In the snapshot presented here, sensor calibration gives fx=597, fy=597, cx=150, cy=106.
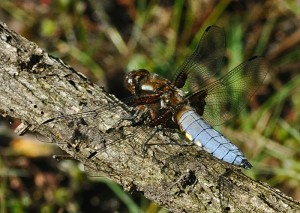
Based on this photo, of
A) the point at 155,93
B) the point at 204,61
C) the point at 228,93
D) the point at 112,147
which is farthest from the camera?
the point at 204,61

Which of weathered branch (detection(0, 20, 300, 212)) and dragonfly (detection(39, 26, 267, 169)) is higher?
dragonfly (detection(39, 26, 267, 169))

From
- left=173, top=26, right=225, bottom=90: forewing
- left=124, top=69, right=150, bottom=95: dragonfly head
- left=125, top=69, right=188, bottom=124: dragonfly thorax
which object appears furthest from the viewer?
left=173, top=26, right=225, bottom=90: forewing

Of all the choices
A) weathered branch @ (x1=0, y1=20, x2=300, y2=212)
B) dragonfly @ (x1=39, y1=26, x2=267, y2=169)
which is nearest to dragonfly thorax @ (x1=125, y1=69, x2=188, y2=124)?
dragonfly @ (x1=39, y1=26, x2=267, y2=169)

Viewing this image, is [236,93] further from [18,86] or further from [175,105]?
[18,86]

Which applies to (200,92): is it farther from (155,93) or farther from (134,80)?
(134,80)

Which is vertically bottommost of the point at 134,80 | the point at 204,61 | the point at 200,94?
the point at 200,94

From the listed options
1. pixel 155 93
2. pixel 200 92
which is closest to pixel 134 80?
pixel 155 93

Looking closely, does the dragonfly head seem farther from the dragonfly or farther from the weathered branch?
the weathered branch

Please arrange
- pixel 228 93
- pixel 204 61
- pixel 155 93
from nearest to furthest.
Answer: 1. pixel 155 93
2. pixel 228 93
3. pixel 204 61

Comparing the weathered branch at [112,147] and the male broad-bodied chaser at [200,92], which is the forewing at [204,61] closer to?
the male broad-bodied chaser at [200,92]
